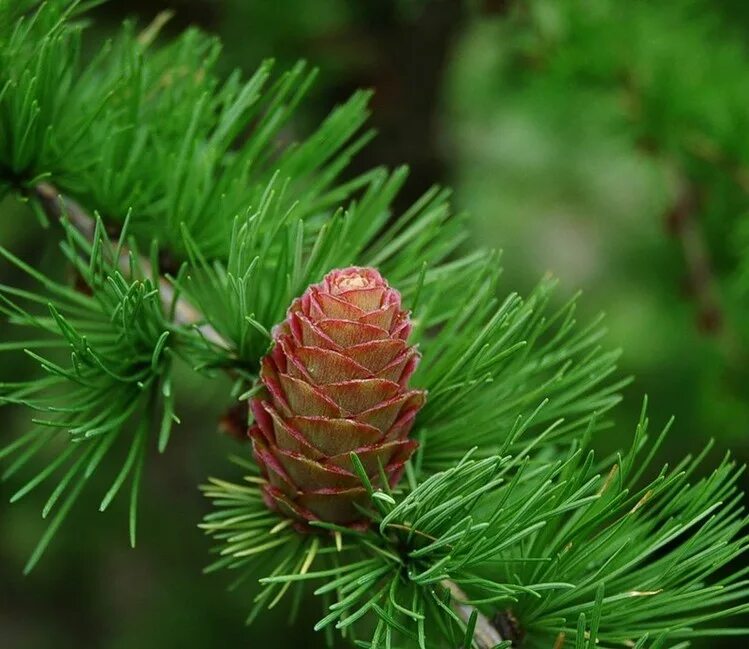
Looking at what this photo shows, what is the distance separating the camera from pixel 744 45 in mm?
1448

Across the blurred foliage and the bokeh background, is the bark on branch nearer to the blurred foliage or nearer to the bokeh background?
the bokeh background

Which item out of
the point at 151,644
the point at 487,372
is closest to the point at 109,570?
the point at 151,644

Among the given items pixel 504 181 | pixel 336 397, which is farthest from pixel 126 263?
pixel 504 181

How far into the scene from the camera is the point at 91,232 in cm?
64

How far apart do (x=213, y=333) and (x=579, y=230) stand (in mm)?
2179

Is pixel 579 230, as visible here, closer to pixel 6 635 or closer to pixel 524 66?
pixel 524 66

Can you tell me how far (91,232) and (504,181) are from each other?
1709mm

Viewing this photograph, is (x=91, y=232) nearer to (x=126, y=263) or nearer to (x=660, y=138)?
(x=126, y=263)

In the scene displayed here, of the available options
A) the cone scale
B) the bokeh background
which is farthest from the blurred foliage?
the cone scale

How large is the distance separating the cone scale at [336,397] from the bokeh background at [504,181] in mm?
533

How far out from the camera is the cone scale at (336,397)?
1.66 feet

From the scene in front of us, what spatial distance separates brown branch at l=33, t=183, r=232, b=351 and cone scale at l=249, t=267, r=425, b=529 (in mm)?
92

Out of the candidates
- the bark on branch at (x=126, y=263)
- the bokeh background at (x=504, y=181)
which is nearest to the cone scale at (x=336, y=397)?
the bark on branch at (x=126, y=263)

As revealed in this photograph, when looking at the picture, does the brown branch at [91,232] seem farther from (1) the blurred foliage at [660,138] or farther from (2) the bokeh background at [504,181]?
(1) the blurred foliage at [660,138]
